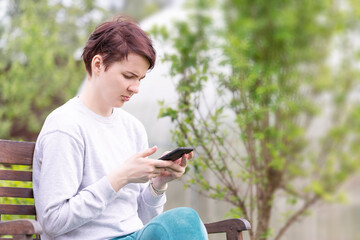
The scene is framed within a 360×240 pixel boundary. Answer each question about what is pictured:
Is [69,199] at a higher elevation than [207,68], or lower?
lower

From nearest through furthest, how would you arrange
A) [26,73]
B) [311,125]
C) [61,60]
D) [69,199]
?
[69,199]
[311,125]
[26,73]
[61,60]

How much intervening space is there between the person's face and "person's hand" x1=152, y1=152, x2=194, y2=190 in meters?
0.28

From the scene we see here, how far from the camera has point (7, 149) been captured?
1.92 metres

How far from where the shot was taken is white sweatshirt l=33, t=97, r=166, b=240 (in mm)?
1653

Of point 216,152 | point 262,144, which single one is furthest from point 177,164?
point 262,144

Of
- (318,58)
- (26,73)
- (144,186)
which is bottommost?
(144,186)

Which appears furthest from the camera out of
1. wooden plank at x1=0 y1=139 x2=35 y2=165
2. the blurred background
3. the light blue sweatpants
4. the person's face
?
the blurred background

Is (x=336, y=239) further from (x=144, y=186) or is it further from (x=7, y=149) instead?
(x=7, y=149)

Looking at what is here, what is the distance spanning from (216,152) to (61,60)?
6.82 m

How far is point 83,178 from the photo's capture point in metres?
1.77

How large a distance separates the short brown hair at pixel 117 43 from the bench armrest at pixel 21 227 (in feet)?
1.86

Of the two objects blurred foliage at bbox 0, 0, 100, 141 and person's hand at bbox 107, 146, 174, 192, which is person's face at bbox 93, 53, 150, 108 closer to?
person's hand at bbox 107, 146, 174, 192

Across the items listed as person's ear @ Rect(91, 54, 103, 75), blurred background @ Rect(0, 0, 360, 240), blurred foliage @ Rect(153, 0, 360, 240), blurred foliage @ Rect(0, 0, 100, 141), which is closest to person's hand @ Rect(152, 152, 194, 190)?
person's ear @ Rect(91, 54, 103, 75)

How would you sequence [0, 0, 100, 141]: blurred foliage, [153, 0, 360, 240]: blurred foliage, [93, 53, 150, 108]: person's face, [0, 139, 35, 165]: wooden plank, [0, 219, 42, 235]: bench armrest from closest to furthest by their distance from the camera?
[0, 219, 42, 235]: bench armrest, [93, 53, 150, 108]: person's face, [0, 139, 35, 165]: wooden plank, [153, 0, 360, 240]: blurred foliage, [0, 0, 100, 141]: blurred foliage
